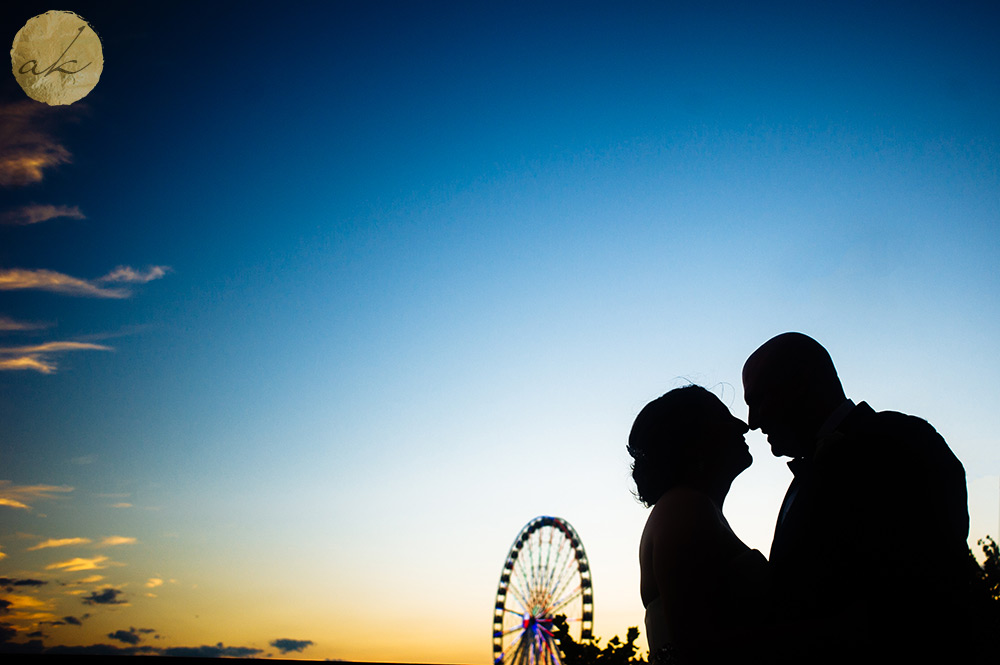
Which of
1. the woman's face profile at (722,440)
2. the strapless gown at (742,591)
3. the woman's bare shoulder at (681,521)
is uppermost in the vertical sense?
the woman's face profile at (722,440)

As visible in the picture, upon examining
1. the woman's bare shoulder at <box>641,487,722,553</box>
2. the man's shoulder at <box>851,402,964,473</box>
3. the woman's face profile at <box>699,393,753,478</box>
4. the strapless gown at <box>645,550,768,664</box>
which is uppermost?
the woman's face profile at <box>699,393,753,478</box>

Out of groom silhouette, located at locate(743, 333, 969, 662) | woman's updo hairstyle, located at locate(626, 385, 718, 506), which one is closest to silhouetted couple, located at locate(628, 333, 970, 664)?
groom silhouette, located at locate(743, 333, 969, 662)

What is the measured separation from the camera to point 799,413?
3166mm

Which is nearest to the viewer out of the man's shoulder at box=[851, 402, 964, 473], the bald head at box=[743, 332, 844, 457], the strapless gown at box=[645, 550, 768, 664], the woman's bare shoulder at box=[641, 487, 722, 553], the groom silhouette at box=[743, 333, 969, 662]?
the groom silhouette at box=[743, 333, 969, 662]

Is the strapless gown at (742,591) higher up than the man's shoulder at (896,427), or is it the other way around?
the man's shoulder at (896,427)

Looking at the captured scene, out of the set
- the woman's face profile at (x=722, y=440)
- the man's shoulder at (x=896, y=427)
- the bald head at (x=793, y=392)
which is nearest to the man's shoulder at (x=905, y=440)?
the man's shoulder at (x=896, y=427)

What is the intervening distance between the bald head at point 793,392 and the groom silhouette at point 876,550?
0.57 m

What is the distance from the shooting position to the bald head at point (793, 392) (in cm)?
315

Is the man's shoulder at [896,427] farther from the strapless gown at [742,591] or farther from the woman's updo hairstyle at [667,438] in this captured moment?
the woman's updo hairstyle at [667,438]

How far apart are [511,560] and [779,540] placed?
22.2 meters

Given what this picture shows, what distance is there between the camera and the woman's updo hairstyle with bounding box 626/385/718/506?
3.47 metres

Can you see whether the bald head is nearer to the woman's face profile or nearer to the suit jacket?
the woman's face profile

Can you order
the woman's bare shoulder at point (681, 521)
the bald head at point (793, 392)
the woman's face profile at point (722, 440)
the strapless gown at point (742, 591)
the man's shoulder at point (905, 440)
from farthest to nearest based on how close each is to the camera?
the woman's face profile at point (722, 440)
the bald head at point (793, 392)
the woman's bare shoulder at point (681, 521)
the strapless gown at point (742, 591)
the man's shoulder at point (905, 440)

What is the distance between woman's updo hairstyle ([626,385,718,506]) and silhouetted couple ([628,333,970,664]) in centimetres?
15
